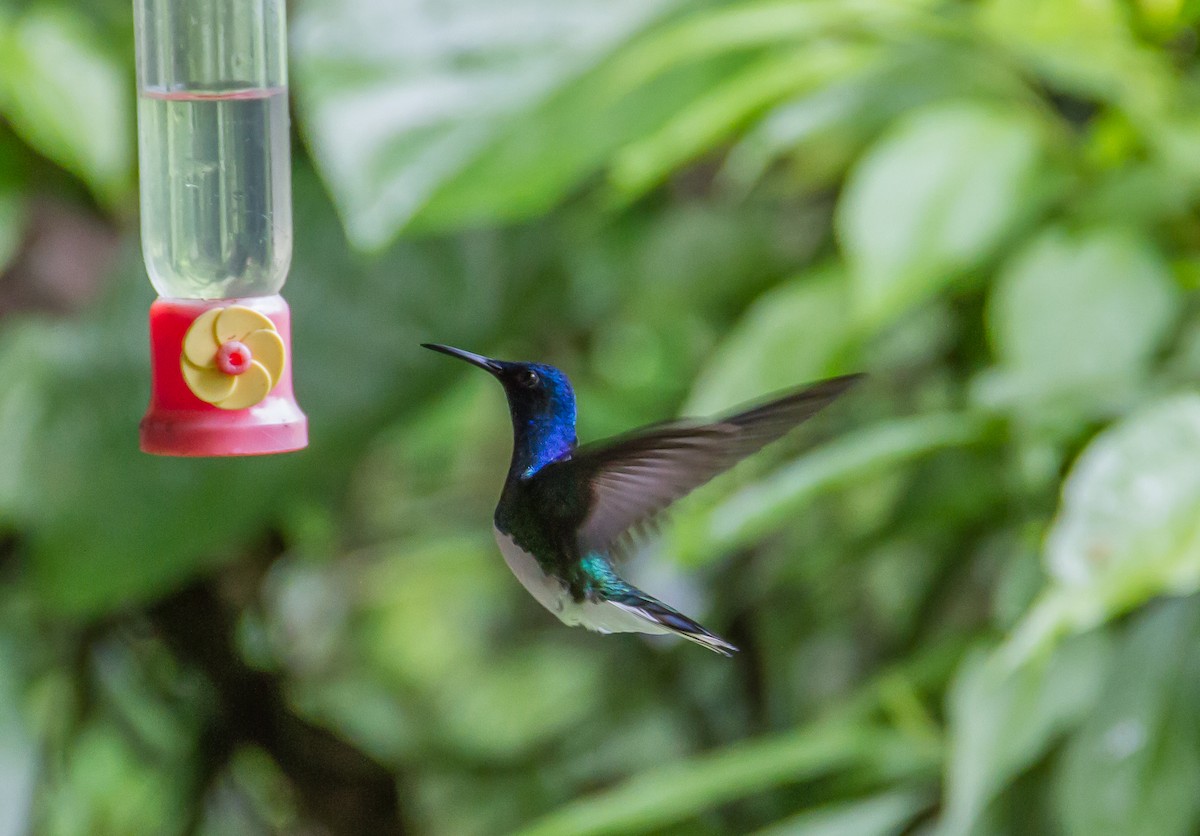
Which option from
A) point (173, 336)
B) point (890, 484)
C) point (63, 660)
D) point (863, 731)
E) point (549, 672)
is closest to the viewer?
point (173, 336)

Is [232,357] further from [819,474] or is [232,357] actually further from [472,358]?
[819,474]

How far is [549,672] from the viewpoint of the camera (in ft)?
9.27

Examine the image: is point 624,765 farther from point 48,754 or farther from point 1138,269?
point 1138,269

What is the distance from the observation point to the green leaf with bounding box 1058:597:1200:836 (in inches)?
47.6

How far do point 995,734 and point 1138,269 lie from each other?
448 mm

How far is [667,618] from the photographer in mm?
893

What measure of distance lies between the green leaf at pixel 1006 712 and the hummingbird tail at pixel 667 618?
422 millimetres

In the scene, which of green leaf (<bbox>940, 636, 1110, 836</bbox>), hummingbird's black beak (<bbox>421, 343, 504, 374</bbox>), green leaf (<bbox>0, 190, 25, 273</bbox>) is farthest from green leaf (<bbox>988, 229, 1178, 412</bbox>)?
green leaf (<bbox>0, 190, 25, 273</bbox>)

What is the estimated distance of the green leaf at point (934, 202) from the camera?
1287mm

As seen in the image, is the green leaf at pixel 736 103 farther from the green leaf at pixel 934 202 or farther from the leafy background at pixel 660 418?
the green leaf at pixel 934 202

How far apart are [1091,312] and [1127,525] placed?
0.31 metres

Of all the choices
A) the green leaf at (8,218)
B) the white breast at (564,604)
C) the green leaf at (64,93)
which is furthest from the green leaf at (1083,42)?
the green leaf at (8,218)

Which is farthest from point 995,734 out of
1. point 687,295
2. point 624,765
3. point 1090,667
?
point 624,765

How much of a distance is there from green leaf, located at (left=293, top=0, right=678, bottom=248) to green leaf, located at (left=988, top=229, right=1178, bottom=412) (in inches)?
18.5
